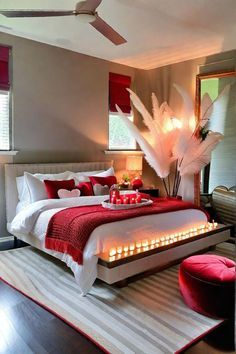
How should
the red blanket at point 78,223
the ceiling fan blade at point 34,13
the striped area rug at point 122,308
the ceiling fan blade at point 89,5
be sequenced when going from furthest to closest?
the red blanket at point 78,223 → the ceiling fan blade at point 34,13 → the ceiling fan blade at point 89,5 → the striped area rug at point 122,308

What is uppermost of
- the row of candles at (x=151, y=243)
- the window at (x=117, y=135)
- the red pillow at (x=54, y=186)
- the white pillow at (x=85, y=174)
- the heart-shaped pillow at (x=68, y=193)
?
the window at (x=117, y=135)

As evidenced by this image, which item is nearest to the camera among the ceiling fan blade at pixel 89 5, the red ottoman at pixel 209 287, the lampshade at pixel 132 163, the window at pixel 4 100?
the red ottoman at pixel 209 287

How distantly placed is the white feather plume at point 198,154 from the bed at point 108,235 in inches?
36.3

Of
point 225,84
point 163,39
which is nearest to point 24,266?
point 163,39

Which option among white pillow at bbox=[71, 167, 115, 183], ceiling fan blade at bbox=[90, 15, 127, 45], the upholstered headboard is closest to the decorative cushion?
white pillow at bbox=[71, 167, 115, 183]

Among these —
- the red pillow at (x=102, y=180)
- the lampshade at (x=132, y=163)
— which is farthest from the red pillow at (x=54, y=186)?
the lampshade at (x=132, y=163)

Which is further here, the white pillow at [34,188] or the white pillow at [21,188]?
the white pillow at [21,188]

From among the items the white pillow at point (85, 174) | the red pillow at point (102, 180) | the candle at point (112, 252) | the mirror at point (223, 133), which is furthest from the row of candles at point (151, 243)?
the white pillow at point (85, 174)

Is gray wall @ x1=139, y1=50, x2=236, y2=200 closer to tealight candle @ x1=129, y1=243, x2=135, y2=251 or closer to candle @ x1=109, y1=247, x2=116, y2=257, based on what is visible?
tealight candle @ x1=129, y1=243, x2=135, y2=251

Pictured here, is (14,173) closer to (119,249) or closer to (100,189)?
(100,189)

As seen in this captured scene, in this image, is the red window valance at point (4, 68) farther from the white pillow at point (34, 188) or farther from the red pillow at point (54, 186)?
the red pillow at point (54, 186)

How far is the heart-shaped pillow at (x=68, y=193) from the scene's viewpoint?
3924 millimetres

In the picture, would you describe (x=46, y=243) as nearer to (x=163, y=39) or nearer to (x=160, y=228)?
(x=160, y=228)

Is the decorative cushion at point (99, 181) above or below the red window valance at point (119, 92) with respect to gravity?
below
